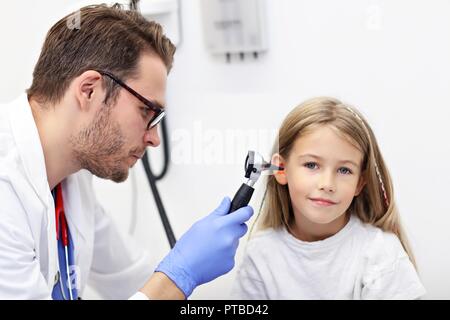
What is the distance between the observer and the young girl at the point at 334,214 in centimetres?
98

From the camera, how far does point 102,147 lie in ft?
3.56

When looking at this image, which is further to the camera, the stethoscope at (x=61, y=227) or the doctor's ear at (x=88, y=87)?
the stethoscope at (x=61, y=227)

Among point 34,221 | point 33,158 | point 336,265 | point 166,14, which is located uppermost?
point 166,14

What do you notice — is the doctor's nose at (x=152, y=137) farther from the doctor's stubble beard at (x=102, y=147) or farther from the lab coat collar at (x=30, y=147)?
the lab coat collar at (x=30, y=147)

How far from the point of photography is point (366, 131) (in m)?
0.98

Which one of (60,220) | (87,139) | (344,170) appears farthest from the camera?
(60,220)

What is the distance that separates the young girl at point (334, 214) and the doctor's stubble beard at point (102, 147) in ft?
0.94

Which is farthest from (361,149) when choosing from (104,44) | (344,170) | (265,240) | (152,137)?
(104,44)

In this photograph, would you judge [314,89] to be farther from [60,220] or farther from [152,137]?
[60,220]

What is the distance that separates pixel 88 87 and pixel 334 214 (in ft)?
1.62

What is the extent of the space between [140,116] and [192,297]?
0.36m

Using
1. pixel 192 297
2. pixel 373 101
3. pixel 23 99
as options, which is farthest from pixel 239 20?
pixel 192 297

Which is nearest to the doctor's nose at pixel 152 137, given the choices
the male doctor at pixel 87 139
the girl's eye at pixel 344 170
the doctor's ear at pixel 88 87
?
the male doctor at pixel 87 139

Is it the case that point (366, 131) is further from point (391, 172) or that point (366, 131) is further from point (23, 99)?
point (23, 99)
